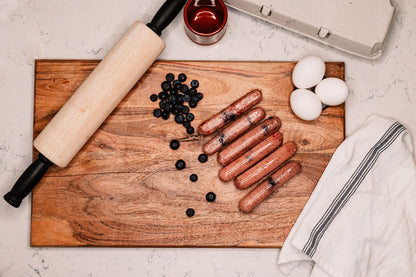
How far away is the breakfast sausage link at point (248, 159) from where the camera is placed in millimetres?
1312

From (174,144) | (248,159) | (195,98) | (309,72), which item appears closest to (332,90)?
(309,72)

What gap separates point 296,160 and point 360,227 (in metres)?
0.33

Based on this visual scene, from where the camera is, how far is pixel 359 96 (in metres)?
1.44

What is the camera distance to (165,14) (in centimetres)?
129

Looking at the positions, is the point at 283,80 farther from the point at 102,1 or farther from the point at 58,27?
the point at 58,27

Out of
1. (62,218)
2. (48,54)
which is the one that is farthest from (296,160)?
(48,54)

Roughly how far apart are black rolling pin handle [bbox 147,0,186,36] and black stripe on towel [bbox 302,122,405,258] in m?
0.88

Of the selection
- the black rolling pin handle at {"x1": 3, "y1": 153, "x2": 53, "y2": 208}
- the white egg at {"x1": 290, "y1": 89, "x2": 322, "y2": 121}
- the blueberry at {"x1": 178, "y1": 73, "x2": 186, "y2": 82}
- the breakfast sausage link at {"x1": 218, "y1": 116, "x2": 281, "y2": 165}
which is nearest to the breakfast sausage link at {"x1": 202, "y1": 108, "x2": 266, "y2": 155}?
the breakfast sausage link at {"x1": 218, "y1": 116, "x2": 281, "y2": 165}

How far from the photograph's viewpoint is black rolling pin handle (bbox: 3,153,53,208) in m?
1.28

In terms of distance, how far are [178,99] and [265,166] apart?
0.41m

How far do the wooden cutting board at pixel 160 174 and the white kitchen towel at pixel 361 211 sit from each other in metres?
0.05

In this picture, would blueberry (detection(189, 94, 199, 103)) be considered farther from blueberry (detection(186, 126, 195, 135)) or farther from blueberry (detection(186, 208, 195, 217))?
blueberry (detection(186, 208, 195, 217))

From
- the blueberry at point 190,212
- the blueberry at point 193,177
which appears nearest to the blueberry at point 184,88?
the blueberry at point 193,177

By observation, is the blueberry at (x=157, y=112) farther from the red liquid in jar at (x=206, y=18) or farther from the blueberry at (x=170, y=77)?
the red liquid in jar at (x=206, y=18)
